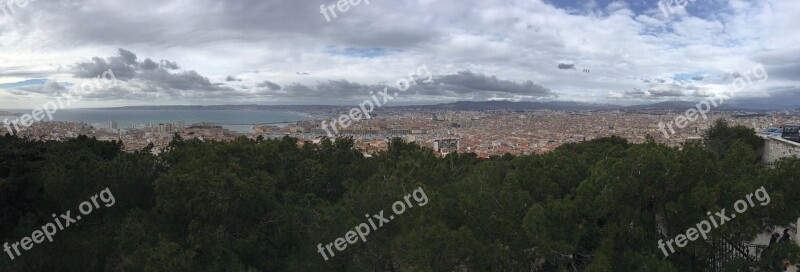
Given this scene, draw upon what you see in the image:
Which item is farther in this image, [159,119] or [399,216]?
[159,119]

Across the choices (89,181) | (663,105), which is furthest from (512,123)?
(89,181)

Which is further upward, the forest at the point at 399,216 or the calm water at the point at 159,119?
the forest at the point at 399,216

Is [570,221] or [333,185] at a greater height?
[570,221]

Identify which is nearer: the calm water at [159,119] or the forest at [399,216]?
the forest at [399,216]

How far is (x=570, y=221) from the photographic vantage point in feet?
18.1

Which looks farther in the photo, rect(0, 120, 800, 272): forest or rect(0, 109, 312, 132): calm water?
rect(0, 109, 312, 132): calm water

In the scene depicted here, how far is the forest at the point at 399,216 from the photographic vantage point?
5.24 m

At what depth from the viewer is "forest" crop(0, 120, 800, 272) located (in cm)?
524

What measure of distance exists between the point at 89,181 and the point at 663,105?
266 ft

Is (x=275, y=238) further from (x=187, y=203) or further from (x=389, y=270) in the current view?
(x=389, y=270)

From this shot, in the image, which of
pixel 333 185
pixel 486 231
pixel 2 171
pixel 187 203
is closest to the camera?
pixel 486 231

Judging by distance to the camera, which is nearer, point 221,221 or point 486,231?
point 486,231

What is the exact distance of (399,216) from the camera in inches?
284

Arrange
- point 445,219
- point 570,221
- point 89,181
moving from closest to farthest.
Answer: point 570,221
point 445,219
point 89,181
